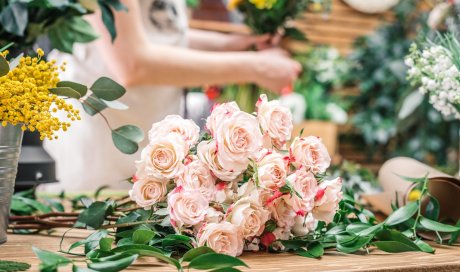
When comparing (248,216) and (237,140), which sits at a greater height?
(237,140)

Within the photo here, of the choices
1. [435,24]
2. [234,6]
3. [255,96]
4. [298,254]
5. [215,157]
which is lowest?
[298,254]

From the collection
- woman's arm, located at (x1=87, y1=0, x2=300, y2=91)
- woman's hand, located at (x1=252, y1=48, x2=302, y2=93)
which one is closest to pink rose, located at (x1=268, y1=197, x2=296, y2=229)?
woman's arm, located at (x1=87, y1=0, x2=300, y2=91)

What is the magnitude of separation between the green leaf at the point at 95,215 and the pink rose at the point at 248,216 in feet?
0.89

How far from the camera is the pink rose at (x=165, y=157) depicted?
93 cm

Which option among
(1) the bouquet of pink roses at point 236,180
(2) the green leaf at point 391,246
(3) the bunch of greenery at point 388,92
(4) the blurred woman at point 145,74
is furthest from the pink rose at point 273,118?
(3) the bunch of greenery at point 388,92

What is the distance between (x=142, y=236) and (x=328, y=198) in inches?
11.3

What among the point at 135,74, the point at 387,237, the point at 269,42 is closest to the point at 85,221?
the point at 387,237

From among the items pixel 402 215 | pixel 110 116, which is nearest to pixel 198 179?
pixel 402 215

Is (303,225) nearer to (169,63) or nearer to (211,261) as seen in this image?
(211,261)

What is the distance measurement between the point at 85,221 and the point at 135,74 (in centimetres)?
96

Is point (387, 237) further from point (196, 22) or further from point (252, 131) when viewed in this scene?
point (196, 22)

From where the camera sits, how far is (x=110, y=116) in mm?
Result: 2158

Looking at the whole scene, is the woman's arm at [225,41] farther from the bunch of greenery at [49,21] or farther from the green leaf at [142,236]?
the green leaf at [142,236]

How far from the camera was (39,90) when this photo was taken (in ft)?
3.05
